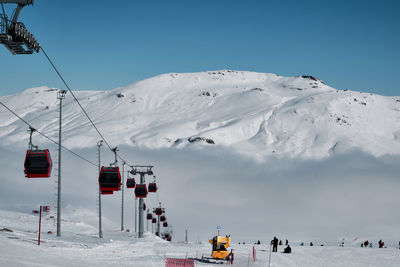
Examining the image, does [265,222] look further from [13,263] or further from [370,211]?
[13,263]

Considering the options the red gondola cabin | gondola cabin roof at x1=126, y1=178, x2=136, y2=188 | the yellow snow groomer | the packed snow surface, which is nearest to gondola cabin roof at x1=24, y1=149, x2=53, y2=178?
the packed snow surface

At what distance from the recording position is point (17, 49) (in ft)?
50.5

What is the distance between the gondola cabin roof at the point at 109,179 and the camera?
35562 mm

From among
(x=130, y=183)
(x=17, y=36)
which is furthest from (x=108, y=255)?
(x=130, y=183)

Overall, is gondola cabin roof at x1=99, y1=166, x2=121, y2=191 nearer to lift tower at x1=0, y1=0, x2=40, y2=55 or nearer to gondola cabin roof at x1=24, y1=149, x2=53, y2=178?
gondola cabin roof at x1=24, y1=149, x2=53, y2=178

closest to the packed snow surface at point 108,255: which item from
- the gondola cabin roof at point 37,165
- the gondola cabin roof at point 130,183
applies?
the gondola cabin roof at point 37,165

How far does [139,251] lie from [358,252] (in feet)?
71.1

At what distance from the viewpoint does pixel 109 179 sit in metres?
35.7

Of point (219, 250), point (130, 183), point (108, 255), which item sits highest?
point (130, 183)

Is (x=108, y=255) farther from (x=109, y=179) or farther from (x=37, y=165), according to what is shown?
(x=109, y=179)

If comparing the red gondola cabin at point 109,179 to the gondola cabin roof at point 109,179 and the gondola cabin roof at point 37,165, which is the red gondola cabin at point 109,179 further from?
the gondola cabin roof at point 37,165

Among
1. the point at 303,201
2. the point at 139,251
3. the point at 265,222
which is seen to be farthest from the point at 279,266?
the point at 303,201

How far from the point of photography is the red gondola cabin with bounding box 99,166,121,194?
35562 mm

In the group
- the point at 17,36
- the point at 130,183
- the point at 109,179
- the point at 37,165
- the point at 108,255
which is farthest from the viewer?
the point at 130,183
